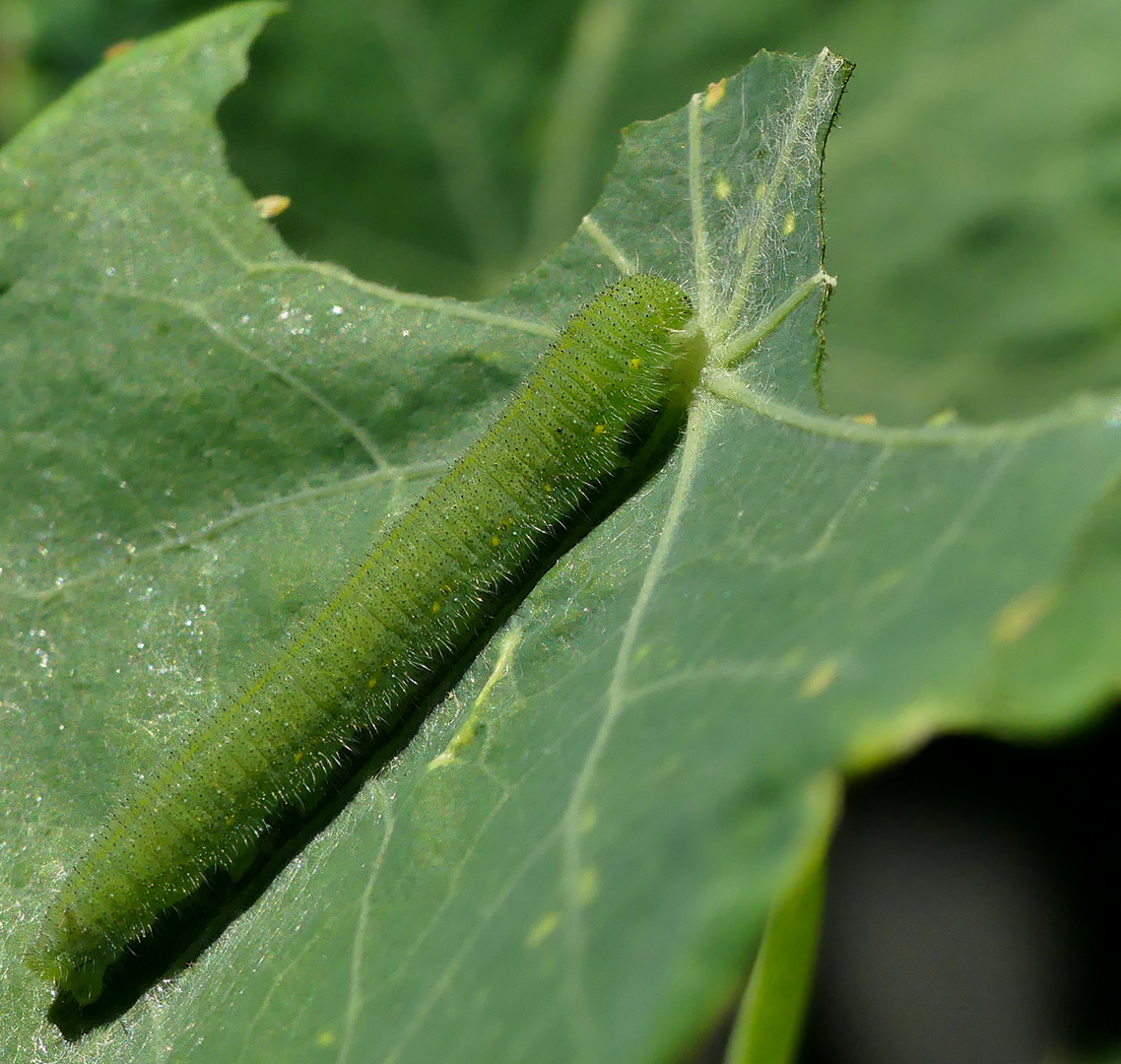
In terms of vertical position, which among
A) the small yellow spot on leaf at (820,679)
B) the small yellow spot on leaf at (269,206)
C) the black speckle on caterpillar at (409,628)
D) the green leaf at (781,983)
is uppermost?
the small yellow spot on leaf at (269,206)

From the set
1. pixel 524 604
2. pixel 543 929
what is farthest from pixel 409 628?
pixel 543 929

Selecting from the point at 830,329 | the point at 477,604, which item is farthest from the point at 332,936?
the point at 830,329

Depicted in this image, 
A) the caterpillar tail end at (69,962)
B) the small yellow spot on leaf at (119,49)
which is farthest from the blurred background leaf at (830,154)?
the caterpillar tail end at (69,962)

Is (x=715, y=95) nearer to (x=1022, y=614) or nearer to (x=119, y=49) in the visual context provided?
(x=1022, y=614)

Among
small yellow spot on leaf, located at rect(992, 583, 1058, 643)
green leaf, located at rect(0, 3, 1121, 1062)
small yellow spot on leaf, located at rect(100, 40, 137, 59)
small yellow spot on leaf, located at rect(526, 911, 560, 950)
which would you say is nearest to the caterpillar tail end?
green leaf, located at rect(0, 3, 1121, 1062)

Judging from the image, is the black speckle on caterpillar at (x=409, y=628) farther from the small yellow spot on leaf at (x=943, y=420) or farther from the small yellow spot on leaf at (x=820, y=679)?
the small yellow spot on leaf at (x=820, y=679)

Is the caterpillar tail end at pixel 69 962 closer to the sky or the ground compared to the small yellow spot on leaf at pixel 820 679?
closer to the ground

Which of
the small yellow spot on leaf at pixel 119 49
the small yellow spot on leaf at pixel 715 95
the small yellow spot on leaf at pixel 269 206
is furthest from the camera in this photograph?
the small yellow spot on leaf at pixel 119 49

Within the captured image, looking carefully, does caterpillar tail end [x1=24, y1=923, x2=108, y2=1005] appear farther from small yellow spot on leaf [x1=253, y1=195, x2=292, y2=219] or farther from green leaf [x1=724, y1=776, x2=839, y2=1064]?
small yellow spot on leaf [x1=253, y1=195, x2=292, y2=219]
